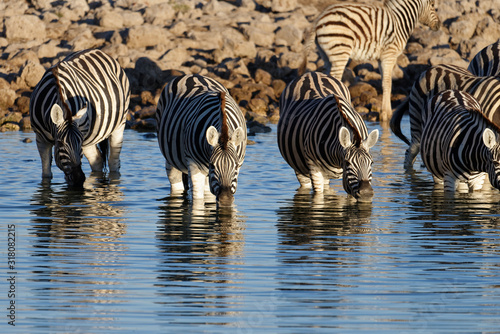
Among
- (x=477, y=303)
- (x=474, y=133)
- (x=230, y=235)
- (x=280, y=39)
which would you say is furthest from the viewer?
(x=280, y=39)

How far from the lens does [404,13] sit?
2447cm

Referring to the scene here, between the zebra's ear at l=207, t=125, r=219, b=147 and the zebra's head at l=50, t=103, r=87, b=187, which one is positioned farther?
the zebra's head at l=50, t=103, r=87, b=187

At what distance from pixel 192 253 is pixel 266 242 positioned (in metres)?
0.92

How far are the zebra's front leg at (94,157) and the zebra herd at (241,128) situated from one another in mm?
16

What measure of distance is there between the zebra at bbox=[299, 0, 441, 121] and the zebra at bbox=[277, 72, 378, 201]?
914cm

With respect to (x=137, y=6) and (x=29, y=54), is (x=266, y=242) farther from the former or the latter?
(x=137, y=6)

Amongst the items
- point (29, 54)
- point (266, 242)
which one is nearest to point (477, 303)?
point (266, 242)

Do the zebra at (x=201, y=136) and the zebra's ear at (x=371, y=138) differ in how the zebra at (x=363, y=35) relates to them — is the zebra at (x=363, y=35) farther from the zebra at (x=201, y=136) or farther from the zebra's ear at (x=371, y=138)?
the zebra's ear at (x=371, y=138)

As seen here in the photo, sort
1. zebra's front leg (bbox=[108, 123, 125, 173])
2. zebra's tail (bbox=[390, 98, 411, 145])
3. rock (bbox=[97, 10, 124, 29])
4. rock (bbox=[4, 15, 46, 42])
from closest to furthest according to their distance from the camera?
zebra's front leg (bbox=[108, 123, 125, 173])
zebra's tail (bbox=[390, 98, 411, 145])
rock (bbox=[4, 15, 46, 42])
rock (bbox=[97, 10, 124, 29])

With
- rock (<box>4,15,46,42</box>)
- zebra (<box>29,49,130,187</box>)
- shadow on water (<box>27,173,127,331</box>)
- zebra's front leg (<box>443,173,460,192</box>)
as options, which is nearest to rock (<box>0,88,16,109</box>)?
rock (<box>4,15,46,42</box>)

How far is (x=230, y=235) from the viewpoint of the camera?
9.97 m

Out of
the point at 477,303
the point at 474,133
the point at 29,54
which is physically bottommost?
the point at 477,303

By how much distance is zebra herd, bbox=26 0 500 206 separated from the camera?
11109mm

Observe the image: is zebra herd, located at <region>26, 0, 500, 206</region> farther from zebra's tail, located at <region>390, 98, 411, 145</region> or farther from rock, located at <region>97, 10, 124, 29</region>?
rock, located at <region>97, 10, 124, 29</region>
